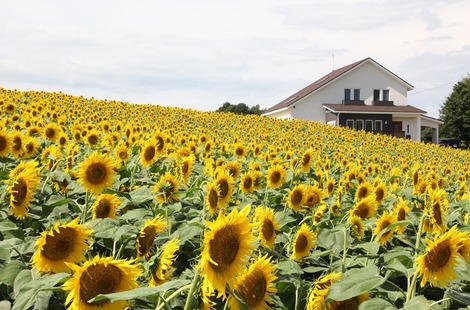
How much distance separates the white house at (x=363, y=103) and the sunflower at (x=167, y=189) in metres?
44.3

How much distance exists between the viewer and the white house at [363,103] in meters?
48.6

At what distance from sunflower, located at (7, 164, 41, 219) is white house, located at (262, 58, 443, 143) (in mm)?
45342

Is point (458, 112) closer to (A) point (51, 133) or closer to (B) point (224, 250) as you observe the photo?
(A) point (51, 133)

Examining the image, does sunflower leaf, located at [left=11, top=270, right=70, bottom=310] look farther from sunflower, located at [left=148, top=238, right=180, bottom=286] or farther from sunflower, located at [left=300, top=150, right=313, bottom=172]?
sunflower, located at [left=300, top=150, right=313, bottom=172]

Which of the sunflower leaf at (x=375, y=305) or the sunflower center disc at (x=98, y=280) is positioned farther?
the sunflower leaf at (x=375, y=305)

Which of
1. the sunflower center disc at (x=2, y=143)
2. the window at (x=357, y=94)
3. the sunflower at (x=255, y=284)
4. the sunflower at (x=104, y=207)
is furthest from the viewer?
the window at (x=357, y=94)

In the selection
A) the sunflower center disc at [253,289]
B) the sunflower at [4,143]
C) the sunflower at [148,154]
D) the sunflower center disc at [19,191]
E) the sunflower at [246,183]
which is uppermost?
the sunflower at [4,143]

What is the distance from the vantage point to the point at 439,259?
6.98 feet

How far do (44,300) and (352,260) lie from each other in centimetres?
149

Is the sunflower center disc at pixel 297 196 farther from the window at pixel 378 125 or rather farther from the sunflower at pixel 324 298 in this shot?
the window at pixel 378 125

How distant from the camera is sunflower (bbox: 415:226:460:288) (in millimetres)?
2119

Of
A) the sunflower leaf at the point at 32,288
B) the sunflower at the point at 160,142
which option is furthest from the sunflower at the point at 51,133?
the sunflower leaf at the point at 32,288

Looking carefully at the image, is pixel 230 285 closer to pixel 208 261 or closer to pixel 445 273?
pixel 208 261

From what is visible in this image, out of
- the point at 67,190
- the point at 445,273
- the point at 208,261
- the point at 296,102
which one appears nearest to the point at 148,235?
the point at 208,261
